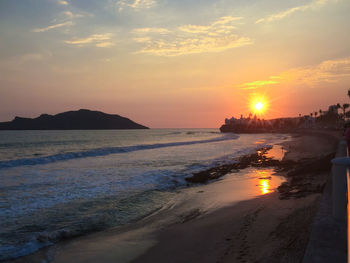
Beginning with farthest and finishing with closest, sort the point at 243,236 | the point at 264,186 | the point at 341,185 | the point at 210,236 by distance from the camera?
the point at 264,186
the point at 210,236
the point at 243,236
the point at 341,185

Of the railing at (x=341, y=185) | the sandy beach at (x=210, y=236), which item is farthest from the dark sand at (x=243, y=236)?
the railing at (x=341, y=185)

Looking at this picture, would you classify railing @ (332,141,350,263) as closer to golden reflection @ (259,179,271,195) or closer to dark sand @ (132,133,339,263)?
dark sand @ (132,133,339,263)

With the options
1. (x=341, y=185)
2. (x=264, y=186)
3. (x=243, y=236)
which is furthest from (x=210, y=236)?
(x=264, y=186)

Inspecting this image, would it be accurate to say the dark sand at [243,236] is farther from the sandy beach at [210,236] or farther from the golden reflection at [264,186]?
the golden reflection at [264,186]

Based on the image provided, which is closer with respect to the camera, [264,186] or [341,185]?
[341,185]

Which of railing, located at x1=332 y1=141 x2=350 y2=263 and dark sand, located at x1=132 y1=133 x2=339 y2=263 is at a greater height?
railing, located at x1=332 y1=141 x2=350 y2=263

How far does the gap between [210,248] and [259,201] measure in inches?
179

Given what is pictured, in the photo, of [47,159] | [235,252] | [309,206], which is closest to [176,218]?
[235,252]

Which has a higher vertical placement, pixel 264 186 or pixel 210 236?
pixel 210 236

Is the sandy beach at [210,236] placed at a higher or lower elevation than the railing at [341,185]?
lower

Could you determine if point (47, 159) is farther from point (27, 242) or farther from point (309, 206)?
point (309, 206)

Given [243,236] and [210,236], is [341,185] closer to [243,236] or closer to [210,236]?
[243,236]

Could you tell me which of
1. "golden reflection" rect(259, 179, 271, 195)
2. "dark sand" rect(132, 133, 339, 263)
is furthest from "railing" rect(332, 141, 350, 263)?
"golden reflection" rect(259, 179, 271, 195)

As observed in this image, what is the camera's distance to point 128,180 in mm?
15547
